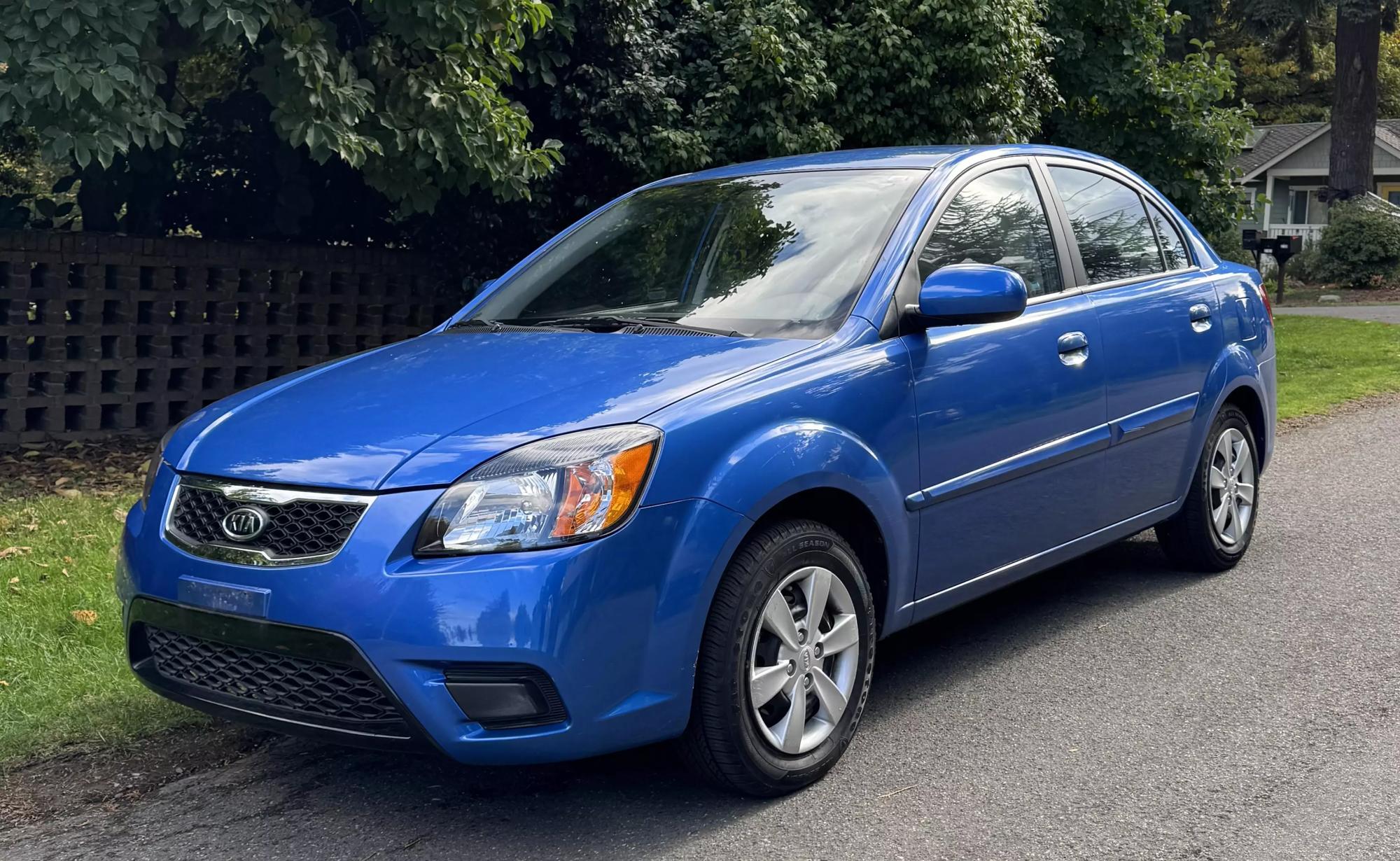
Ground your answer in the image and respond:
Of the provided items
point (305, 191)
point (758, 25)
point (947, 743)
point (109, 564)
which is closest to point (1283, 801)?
point (947, 743)

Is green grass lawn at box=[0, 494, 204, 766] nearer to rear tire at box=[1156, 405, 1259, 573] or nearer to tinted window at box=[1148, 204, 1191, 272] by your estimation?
rear tire at box=[1156, 405, 1259, 573]

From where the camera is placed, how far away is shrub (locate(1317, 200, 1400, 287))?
3212 centimetres

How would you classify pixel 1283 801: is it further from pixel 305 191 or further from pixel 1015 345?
pixel 305 191

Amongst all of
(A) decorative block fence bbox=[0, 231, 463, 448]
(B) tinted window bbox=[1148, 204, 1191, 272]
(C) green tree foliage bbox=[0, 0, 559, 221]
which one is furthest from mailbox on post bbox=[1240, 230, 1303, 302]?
(B) tinted window bbox=[1148, 204, 1191, 272]

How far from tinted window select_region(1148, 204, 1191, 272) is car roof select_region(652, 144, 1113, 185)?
2.04 feet

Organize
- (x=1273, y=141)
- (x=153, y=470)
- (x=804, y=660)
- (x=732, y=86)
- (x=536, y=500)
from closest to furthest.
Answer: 1. (x=536, y=500)
2. (x=804, y=660)
3. (x=153, y=470)
4. (x=732, y=86)
5. (x=1273, y=141)

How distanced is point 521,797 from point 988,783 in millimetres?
1269

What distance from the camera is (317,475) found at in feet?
11.1

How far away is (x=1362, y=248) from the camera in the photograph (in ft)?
106

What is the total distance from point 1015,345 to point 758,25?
266 inches

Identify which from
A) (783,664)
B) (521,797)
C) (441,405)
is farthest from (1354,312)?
(441,405)

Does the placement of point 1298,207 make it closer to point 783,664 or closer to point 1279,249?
point 1279,249

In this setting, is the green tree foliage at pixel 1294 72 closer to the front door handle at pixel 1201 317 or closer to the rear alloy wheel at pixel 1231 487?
the rear alloy wheel at pixel 1231 487

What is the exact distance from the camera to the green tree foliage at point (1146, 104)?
15.4m
